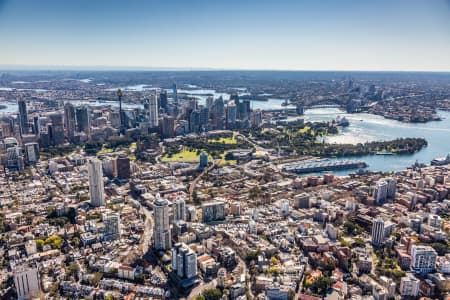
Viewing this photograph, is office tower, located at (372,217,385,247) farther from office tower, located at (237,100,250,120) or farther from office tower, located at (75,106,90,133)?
office tower, located at (237,100,250,120)

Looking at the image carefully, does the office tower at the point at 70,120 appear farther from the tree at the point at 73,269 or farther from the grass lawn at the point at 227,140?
the tree at the point at 73,269

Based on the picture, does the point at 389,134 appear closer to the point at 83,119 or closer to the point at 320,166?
the point at 320,166

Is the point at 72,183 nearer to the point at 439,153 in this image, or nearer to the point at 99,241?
the point at 99,241

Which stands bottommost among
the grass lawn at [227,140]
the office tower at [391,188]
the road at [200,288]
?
the road at [200,288]

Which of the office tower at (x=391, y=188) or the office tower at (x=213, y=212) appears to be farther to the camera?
the office tower at (x=391, y=188)

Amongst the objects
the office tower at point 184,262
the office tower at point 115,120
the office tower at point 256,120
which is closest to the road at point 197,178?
the office tower at point 184,262

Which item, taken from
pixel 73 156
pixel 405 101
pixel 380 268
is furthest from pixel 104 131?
Result: pixel 405 101
